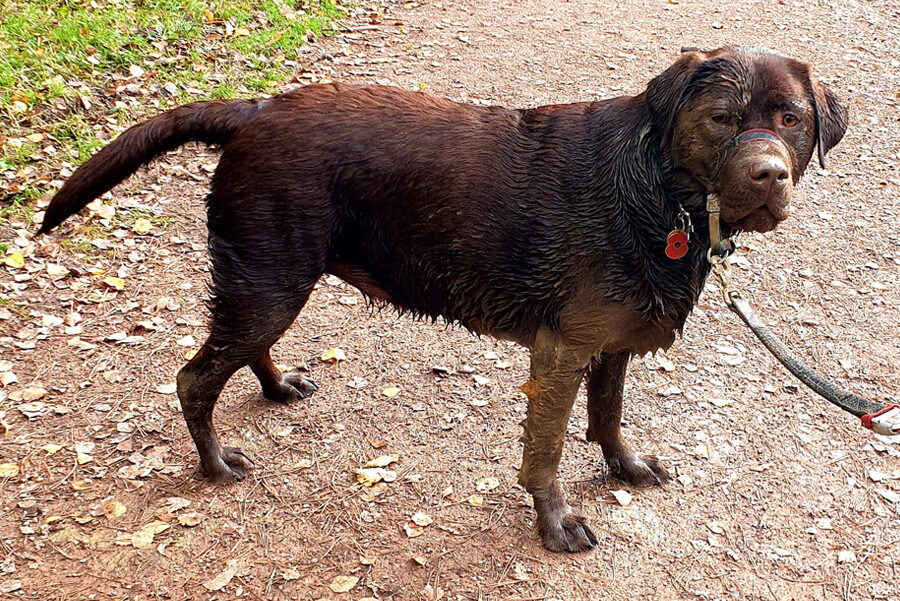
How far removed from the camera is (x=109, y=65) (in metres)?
6.88

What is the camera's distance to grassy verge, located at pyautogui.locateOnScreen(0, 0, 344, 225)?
596cm

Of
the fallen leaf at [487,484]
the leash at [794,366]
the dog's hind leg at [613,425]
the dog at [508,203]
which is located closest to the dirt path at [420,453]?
the fallen leaf at [487,484]

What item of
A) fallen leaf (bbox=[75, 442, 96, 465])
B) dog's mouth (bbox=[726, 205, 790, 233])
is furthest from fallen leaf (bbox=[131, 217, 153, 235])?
dog's mouth (bbox=[726, 205, 790, 233])

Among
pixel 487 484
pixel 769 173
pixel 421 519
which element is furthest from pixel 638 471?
pixel 769 173

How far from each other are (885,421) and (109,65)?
678cm

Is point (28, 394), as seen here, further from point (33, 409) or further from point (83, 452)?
point (83, 452)

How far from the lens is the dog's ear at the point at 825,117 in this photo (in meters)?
2.73

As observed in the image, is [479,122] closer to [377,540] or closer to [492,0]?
[377,540]

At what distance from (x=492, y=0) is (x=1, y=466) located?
8.55 meters

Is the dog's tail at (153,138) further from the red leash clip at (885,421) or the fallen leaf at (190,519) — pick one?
the red leash clip at (885,421)

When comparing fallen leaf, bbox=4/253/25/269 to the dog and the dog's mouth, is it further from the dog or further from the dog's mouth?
the dog's mouth

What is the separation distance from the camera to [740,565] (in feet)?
11.7

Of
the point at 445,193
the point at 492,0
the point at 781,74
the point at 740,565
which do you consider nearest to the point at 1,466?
the point at 445,193

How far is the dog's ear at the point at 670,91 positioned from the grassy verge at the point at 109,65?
182 inches
